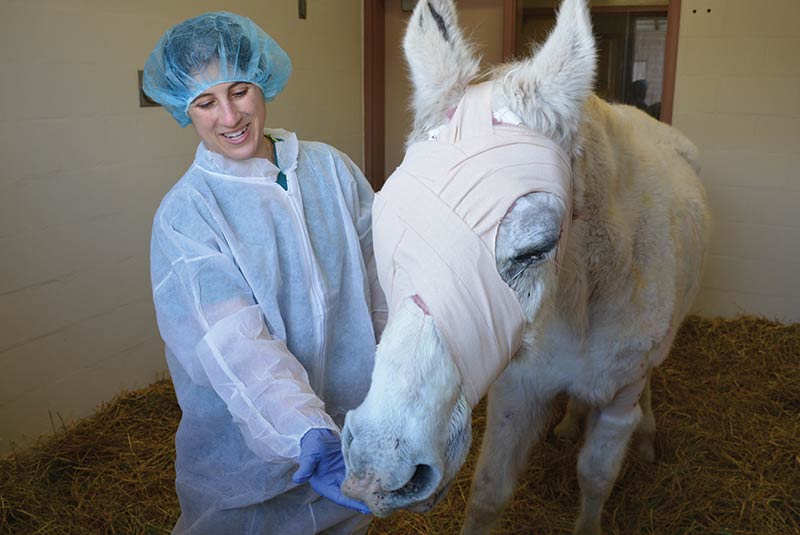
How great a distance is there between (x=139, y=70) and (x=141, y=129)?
0.93ft

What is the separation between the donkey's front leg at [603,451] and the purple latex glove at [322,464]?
4.04ft

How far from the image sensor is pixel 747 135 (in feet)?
14.9

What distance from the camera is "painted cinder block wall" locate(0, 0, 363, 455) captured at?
293 cm

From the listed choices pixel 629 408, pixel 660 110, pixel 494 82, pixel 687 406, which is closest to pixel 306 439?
pixel 494 82

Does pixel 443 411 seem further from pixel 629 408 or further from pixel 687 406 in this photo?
pixel 687 406

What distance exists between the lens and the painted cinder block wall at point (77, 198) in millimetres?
2934

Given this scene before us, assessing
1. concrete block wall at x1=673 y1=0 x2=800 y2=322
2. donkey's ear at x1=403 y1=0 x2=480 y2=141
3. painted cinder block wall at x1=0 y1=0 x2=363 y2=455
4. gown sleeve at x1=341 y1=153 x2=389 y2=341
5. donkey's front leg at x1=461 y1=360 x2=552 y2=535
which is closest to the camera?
donkey's ear at x1=403 y1=0 x2=480 y2=141

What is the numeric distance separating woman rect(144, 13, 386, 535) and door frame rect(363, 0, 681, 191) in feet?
11.1

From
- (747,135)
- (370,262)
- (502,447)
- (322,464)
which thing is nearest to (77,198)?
(370,262)

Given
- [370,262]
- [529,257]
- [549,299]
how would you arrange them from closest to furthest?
[529,257] < [549,299] < [370,262]

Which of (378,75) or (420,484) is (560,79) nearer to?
(420,484)

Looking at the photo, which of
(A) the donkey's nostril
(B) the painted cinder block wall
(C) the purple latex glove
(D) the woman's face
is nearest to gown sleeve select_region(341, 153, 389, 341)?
(D) the woman's face

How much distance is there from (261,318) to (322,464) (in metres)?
0.40

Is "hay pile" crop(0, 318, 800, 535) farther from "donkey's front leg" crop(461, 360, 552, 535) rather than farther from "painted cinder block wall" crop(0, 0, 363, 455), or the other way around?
"donkey's front leg" crop(461, 360, 552, 535)
